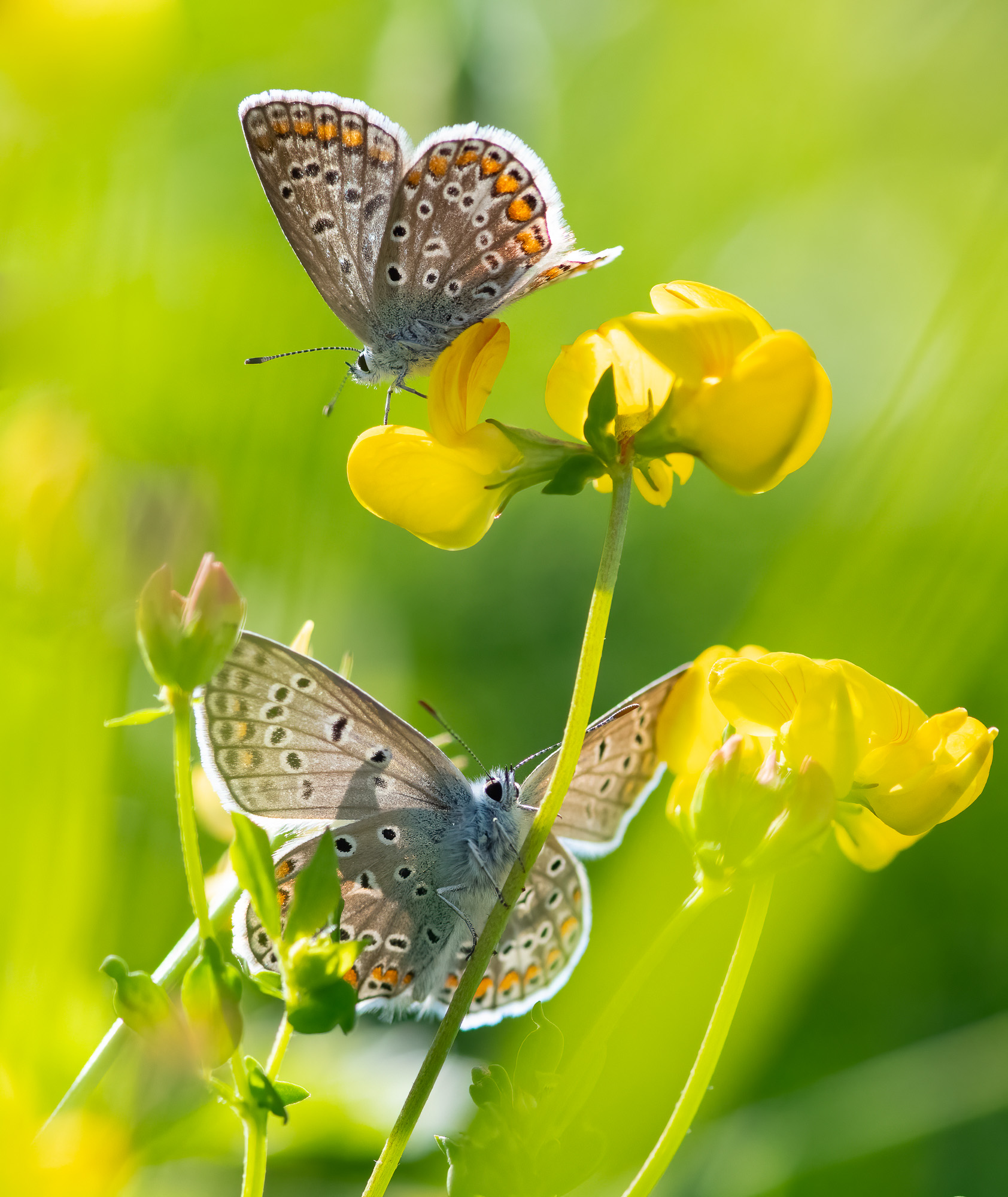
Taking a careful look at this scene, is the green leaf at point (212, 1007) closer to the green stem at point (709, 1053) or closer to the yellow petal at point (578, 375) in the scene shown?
the green stem at point (709, 1053)

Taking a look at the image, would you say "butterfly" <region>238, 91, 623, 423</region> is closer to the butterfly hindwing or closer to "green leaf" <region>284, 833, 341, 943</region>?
the butterfly hindwing

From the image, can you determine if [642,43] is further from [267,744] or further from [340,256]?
[267,744]

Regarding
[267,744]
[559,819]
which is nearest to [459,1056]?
[559,819]

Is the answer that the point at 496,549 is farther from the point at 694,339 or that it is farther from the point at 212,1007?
the point at 212,1007

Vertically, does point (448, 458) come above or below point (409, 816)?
above

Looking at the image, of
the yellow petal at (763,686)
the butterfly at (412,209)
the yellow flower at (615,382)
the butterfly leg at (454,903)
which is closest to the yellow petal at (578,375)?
the yellow flower at (615,382)

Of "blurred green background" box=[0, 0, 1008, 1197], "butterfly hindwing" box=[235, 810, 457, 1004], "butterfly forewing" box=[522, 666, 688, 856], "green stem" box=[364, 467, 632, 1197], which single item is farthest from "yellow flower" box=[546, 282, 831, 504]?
Answer: "blurred green background" box=[0, 0, 1008, 1197]

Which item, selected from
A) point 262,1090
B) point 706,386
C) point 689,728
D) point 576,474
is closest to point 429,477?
point 576,474
